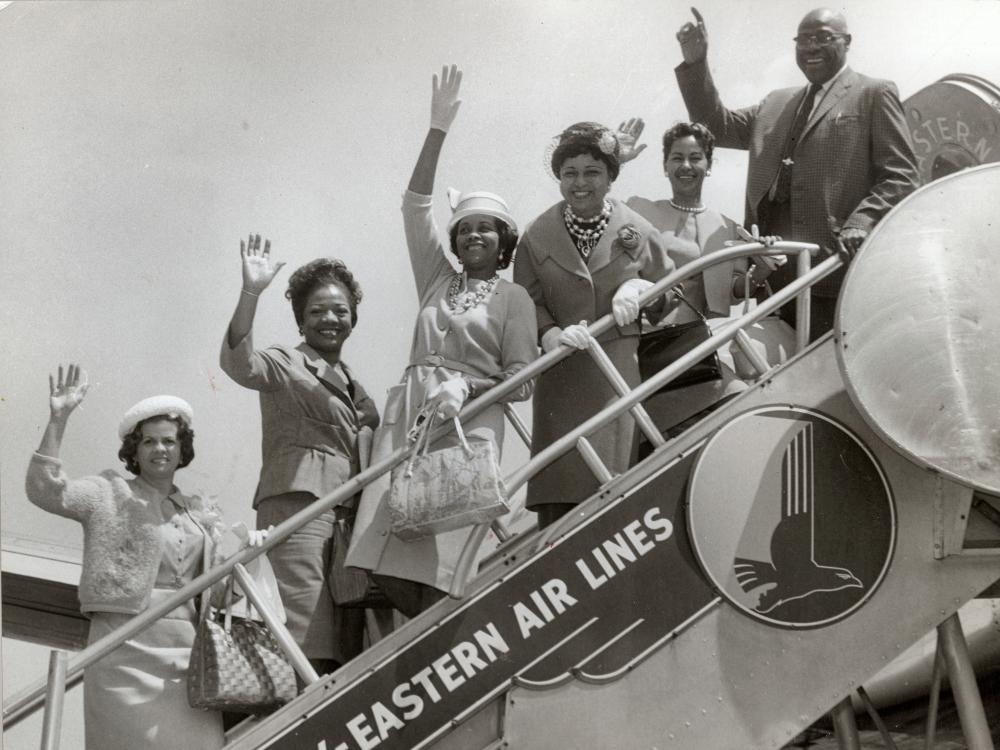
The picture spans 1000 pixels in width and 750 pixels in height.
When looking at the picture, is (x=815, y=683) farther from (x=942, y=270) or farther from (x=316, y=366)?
(x=316, y=366)

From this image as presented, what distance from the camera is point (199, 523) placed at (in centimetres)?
435

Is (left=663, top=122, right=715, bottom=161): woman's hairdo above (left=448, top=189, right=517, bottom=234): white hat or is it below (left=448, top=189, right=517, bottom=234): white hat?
below

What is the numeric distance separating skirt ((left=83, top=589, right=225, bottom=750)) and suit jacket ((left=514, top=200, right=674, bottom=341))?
5.61 feet

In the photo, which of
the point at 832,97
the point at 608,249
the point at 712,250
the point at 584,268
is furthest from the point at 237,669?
the point at 832,97

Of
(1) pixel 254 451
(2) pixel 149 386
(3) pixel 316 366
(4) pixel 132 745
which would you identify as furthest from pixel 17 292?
(4) pixel 132 745

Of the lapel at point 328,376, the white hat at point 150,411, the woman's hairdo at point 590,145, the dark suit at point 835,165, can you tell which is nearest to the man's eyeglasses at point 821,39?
the dark suit at point 835,165

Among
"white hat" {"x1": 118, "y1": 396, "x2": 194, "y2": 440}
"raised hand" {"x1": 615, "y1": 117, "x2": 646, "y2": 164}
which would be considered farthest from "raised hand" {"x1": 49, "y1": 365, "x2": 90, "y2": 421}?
"raised hand" {"x1": 615, "y1": 117, "x2": 646, "y2": 164}

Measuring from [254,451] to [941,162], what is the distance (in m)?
3.56

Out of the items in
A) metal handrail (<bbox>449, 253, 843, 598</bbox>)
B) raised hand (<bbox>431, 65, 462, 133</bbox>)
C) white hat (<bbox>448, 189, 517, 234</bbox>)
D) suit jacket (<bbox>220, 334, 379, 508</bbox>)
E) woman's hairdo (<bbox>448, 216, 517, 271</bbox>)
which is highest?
raised hand (<bbox>431, 65, 462, 133</bbox>)

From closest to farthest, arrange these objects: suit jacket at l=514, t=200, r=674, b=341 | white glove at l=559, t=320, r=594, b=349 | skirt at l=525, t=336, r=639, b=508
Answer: white glove at l=559, t=320, r=594, b=349 < skirt at l=525, t=336, r=639, b=508 < suit jacket at l=514, t=200, r=674, b=341

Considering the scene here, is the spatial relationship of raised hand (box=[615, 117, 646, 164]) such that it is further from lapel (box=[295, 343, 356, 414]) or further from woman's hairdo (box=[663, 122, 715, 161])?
lapel (box=[295, 343, 356, 414])

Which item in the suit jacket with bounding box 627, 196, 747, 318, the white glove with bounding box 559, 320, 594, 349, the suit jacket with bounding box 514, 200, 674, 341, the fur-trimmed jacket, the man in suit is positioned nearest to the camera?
the white glove with bounding box 559, 320, 594, 349

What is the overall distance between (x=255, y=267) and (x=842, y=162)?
2.34 m

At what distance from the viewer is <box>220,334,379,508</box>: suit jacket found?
4.44m
